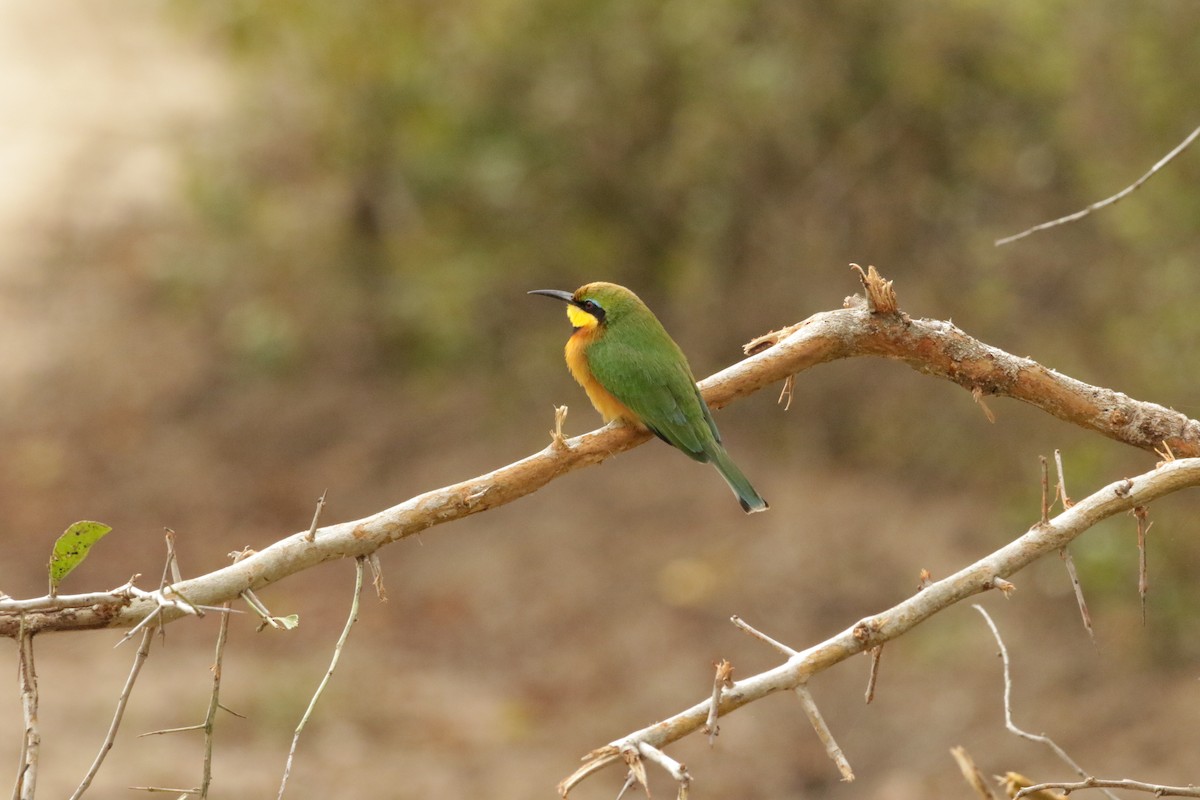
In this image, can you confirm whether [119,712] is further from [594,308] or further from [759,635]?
[594,308]

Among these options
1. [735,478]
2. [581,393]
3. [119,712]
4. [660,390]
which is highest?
[581,393]

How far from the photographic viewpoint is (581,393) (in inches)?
426

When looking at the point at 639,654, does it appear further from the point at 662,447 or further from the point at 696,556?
the point at 662,447

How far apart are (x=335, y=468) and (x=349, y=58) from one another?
333 centimetres

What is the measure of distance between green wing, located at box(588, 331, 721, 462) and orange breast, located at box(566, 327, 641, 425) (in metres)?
0.04

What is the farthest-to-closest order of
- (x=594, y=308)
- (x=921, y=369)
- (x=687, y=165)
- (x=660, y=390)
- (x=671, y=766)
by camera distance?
1. (x=687, y=165)
2. (x=594, y=308)
3. (x=660, y=390)
4. (x=921, y=369)
5. (x=671, y=766)

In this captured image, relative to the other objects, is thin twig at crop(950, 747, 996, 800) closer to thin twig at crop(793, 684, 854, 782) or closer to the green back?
thin twig at crop(793, 684, 854, 782)

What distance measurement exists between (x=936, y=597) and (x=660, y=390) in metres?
1.73

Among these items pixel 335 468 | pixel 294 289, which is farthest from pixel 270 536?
pixel 294 289

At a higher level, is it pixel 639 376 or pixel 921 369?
pixel 639 376

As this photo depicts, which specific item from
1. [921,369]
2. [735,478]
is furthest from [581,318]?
[921,369]

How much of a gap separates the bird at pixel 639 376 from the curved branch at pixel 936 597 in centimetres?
148

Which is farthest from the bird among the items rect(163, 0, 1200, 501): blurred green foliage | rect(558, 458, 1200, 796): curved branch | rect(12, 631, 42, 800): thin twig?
rect(163, 0, 1200, 501): blurred green foliage

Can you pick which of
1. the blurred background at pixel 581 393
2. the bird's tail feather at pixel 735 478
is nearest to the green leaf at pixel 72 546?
the bird's tail feather at pixel 735 478
